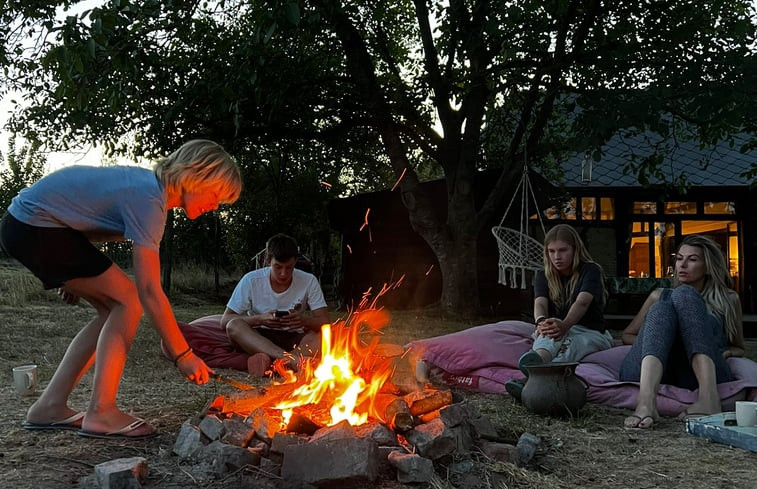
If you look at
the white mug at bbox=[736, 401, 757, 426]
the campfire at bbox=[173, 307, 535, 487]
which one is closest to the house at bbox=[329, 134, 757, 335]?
the white mug at bbox=[736, 401, 757, 426]

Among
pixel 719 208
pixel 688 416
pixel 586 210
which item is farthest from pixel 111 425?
pixel 719 208

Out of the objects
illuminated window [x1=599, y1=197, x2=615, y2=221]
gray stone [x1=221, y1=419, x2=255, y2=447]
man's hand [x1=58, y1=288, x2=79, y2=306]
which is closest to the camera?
gray stone [x1=221, y1=419, x2=255, y2=447]

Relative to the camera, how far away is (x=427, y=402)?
2.99 meters

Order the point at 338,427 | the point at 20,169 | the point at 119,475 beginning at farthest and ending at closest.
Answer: the point at 20,169, the point at 338,427, the point at 119,475

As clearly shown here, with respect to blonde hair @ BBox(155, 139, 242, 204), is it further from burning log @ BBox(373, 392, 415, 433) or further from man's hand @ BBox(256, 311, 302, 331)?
man's hand @ BBox(256, 311, 302, 331)

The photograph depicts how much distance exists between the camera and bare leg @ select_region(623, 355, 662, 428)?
350 centimetres

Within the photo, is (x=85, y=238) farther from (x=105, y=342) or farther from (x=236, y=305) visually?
(x=236, y=305)

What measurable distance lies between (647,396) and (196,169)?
2661 millimetres

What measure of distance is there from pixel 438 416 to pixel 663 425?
1.51 metres

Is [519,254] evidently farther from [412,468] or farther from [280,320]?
[412,468]

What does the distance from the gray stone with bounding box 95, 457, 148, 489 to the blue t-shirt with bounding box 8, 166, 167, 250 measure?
2.92ft

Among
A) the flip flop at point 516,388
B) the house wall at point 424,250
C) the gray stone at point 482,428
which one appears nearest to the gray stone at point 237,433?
the gray stone at point 482,428

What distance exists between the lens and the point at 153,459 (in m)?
2.70

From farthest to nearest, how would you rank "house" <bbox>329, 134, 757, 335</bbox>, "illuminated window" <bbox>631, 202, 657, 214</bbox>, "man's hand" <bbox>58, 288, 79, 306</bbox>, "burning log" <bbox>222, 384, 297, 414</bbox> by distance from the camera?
"illuminated window" <bbox>631, 202, 657, 214</bbox> < "house" <bbox>329, 134, 757, 335</bbox> < "man's hand" <bbox>58, 288, 79, 306</bbox> < "burning log" <bbox>222, 384, 297, 414</bbox>
